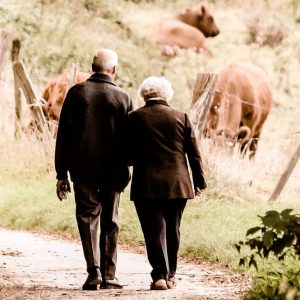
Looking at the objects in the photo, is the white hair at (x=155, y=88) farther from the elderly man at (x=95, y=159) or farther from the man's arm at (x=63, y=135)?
the man's arm at (x=63, y=135)

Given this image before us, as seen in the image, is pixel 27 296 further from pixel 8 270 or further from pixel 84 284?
A: pixel 8 270

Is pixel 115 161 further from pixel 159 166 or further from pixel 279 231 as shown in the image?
pixel 279 231

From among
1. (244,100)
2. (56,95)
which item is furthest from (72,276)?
(244,100)

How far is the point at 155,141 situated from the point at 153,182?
34 centimetres

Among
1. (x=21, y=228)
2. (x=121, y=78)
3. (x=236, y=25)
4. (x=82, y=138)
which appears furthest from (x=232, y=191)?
(x=236, y=25)

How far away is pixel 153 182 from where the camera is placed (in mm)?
8250

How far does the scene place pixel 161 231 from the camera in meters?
8.29

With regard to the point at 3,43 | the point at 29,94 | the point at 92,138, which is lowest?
the point at 29,94

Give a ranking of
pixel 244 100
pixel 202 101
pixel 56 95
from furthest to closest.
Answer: pixel 244 100
pixel 56 95
pixel 202 101

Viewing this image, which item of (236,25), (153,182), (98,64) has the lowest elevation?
(236,25)

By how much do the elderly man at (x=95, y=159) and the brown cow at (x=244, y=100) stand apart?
1195 centimetres

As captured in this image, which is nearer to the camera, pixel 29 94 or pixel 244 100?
pixel 29 94

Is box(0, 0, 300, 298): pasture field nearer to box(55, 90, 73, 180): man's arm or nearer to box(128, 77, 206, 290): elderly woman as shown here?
box(128, 77, 206, 290): elderly woman

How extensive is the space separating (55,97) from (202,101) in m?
6.04
